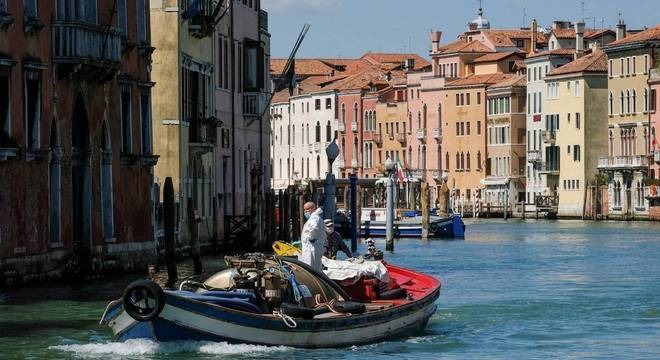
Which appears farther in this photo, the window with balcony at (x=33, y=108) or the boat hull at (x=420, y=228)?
the boat hull at (x=420, y=228)

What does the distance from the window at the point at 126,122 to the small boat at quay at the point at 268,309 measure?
1138 cm

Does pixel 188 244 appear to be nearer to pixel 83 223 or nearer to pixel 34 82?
pixel 83 223

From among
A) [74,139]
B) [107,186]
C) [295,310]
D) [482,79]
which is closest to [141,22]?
[107,186]

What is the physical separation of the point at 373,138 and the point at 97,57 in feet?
339

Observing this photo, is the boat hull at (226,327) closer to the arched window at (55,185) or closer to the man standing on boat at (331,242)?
the man standing on boat at (331,242)

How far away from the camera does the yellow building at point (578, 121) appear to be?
110 metres

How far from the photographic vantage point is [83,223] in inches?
1366

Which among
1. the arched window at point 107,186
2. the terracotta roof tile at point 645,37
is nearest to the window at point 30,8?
the arched window at point 107,186

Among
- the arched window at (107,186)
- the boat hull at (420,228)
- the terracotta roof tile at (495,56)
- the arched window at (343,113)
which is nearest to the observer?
the arched window at (107,186)

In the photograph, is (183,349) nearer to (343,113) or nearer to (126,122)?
(126,122)

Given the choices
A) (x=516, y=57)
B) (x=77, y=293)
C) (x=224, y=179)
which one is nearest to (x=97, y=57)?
(x=77, y=293)

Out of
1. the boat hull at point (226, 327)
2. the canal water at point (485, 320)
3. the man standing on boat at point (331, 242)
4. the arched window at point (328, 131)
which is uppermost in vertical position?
the arched window at point (328, 131)

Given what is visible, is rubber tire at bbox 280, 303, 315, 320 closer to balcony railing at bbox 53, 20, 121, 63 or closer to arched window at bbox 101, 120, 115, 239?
balcony railing at bbox 53, 20, 121, 63

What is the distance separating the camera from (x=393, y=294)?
26.8 m
